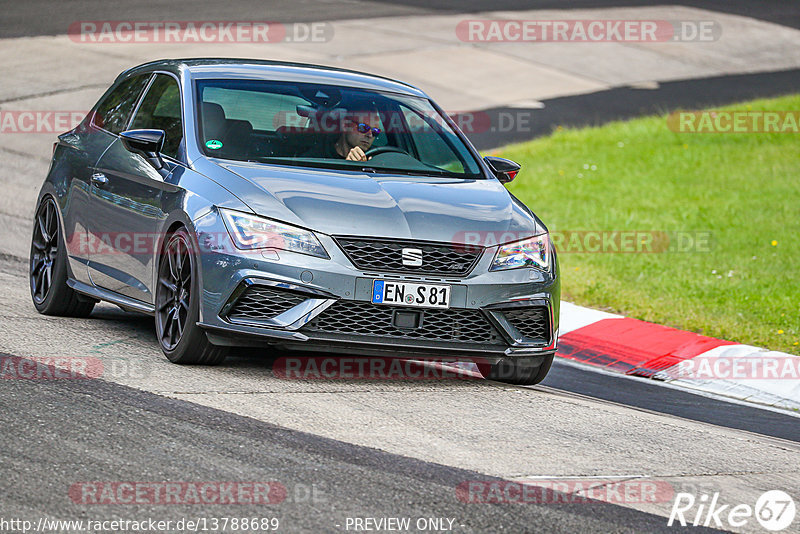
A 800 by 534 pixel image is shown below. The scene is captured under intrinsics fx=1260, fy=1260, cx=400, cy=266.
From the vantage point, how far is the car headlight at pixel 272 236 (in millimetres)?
6617

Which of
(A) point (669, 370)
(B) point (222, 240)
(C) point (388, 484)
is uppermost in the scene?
(B) point (222, 240)

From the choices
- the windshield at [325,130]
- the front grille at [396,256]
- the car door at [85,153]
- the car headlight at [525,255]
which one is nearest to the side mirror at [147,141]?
the windshield at [325,130]

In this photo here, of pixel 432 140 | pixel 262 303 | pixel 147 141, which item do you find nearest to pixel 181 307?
pixel 262 303

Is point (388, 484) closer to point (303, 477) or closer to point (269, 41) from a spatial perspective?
point (303, 477)

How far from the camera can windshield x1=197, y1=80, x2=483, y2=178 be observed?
7.55m

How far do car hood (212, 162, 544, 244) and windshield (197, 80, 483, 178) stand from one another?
0.86 ft

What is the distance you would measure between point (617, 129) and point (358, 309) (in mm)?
14134

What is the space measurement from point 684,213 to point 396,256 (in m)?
8.76

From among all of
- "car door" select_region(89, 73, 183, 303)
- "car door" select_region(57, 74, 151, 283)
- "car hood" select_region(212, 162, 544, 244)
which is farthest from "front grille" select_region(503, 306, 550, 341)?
"car door" select_region(57, 74, 151, 283)

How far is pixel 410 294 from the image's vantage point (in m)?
6.68

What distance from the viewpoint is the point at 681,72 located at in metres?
25.8

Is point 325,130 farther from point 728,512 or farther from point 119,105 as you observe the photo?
point 728,512

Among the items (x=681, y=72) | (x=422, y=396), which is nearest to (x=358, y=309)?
(x=422, y=396)

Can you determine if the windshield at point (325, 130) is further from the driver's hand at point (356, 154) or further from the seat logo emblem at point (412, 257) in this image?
the seat logo emblem at point (412, 257)
